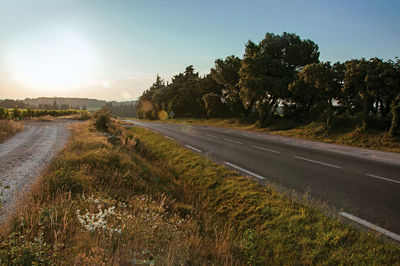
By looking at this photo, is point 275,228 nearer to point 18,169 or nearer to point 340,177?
point 340,177

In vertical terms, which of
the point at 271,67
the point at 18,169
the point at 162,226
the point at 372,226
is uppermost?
the point at 271,67

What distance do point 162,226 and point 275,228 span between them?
253 centimetres

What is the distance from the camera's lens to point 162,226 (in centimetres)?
314

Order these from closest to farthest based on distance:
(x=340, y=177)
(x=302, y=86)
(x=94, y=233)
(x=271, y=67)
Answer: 1. (x=94, y=233)
2. (x=340, y=177)
3. (x=302, y=86)
4. (x=271, y=67)

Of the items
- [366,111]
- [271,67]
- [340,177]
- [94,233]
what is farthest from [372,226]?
[271,67]

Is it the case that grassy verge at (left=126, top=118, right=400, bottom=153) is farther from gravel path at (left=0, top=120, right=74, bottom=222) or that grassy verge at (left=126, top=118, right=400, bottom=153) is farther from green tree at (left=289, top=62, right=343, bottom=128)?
gravel path at (left=0, top=120, right=74, bottom=222)

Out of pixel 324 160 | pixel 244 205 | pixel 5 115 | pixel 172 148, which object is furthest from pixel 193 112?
pixel 244 205

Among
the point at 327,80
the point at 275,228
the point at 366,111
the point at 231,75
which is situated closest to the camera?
the point at 275,228

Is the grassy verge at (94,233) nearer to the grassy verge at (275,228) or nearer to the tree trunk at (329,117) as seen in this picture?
the grassy verge at (275,228)

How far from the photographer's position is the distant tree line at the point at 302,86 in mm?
14539

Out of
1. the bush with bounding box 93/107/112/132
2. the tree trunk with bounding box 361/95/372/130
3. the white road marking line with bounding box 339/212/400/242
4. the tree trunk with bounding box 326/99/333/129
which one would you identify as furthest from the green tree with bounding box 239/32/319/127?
the white road marking line with bounding box 339/212/400/242

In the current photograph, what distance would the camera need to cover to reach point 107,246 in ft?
8.04

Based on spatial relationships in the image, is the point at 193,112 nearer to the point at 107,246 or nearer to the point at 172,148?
the point at 172,148

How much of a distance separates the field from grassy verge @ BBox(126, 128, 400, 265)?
0.7 inches
